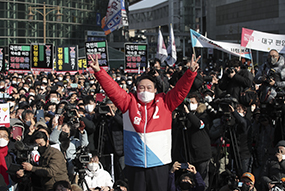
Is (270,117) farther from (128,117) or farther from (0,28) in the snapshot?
(0,28)

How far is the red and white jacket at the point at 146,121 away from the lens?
3941 mm

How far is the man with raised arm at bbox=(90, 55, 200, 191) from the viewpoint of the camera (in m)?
3.95

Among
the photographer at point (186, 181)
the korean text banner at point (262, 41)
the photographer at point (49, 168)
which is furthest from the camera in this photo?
the korean text banner at point (262, 41)

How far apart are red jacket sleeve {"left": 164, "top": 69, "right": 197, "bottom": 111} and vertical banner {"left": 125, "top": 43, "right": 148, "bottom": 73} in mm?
11160

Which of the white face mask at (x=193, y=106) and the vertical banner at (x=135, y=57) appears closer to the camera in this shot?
the white face mask at (x=193, y=106)

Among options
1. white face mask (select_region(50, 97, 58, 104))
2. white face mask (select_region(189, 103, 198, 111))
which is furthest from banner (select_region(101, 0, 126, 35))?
white face mask (select_region(189, 103, 198, 111))

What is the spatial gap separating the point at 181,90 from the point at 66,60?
47.4 ft

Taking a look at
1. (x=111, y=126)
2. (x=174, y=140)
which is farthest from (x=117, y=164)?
(x=174, y=140)

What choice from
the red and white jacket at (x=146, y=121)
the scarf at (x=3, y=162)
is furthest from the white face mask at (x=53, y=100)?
the red and white jacket at (x=146, y=121)

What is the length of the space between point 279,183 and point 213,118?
66.4 inches

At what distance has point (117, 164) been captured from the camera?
650cm

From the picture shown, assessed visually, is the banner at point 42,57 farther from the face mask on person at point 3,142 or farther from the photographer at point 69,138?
the face mask on person at point 3,142

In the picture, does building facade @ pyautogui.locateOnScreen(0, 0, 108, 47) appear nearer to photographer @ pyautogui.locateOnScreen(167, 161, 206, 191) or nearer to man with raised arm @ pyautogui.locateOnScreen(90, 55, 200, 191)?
photographer @ pyautogui.locateOnScreen(167, 161, 206, 191)

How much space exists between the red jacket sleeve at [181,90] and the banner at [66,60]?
1414 centimetres
